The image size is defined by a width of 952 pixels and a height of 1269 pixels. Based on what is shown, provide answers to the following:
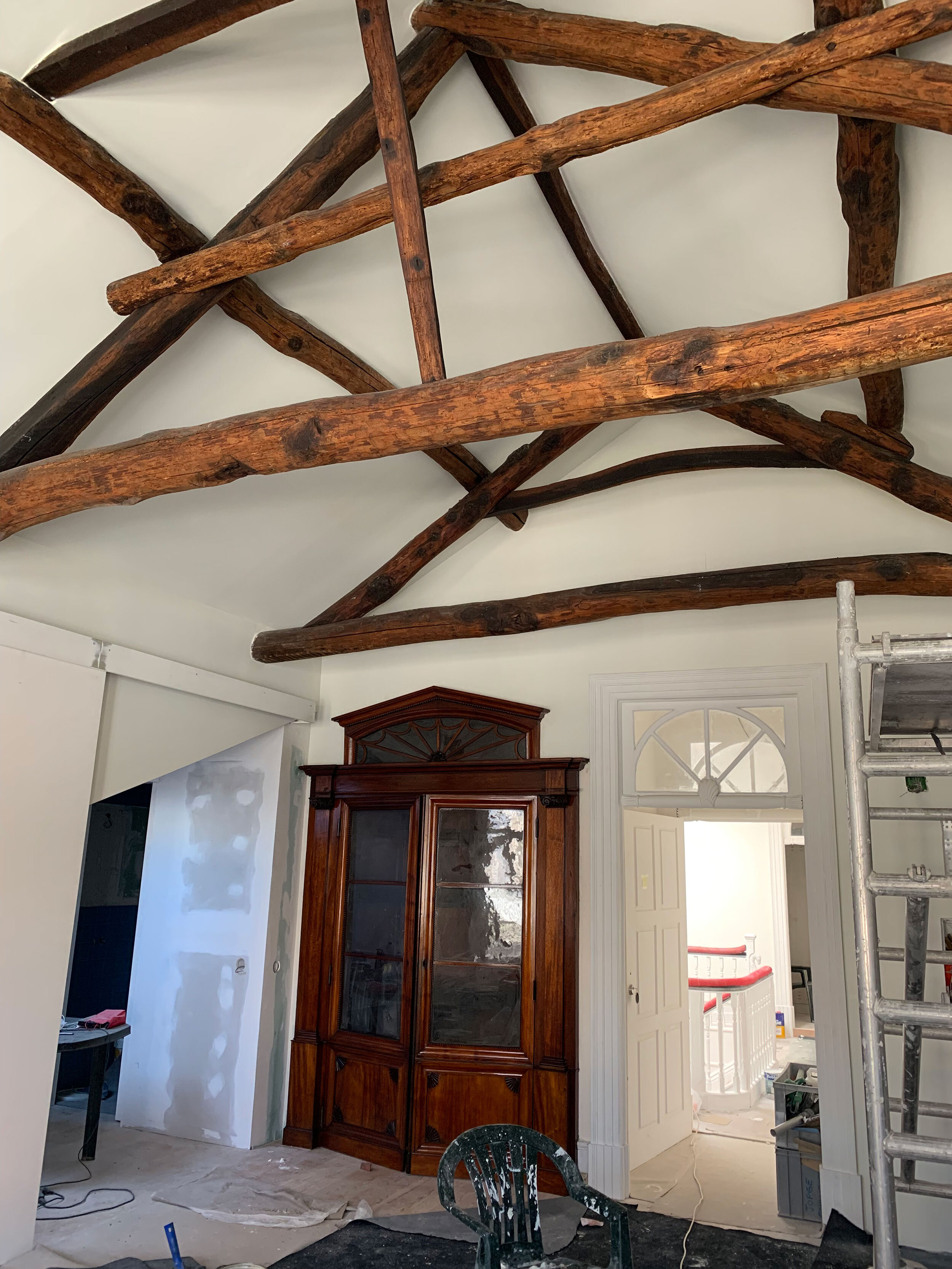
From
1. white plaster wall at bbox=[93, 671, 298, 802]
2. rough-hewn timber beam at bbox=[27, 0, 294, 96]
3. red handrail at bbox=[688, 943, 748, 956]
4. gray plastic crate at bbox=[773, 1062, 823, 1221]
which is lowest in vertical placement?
gray plastic crate at bbox=[773, 1062, 823, 1221]

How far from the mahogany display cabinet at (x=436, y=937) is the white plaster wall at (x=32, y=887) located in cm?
176

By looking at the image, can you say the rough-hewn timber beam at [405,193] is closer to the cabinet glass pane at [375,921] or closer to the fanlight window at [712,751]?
the fanlight window at [712,751]

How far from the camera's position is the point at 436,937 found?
511cm

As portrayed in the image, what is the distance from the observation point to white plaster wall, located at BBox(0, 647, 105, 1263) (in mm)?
3781

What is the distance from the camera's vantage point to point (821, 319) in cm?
234

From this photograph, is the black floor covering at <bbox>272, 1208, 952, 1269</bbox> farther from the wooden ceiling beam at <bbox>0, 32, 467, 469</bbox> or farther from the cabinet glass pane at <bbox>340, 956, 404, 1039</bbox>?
the wooden ceiling beam at <bbox>0, 32, 467, 469</bbox>

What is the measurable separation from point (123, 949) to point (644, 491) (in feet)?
17.9

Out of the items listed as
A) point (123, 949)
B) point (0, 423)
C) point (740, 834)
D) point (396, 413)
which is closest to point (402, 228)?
point (396, 413)

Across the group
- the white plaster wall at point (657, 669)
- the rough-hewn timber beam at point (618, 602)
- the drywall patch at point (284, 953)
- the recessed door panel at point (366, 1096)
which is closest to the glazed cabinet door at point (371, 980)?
the recessed door panel at point (366, 1096)

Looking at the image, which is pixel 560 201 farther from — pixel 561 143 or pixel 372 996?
pixel 372 996

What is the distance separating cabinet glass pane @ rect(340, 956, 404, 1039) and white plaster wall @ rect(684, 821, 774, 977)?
14.8ft

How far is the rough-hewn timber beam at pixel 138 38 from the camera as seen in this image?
112 inches

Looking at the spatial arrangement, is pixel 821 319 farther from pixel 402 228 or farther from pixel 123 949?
pixel 123 949

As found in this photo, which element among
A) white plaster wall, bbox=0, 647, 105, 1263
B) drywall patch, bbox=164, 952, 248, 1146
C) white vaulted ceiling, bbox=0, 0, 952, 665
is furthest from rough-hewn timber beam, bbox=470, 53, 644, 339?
drywall patch, bbox=164, 952, 248, 1146
